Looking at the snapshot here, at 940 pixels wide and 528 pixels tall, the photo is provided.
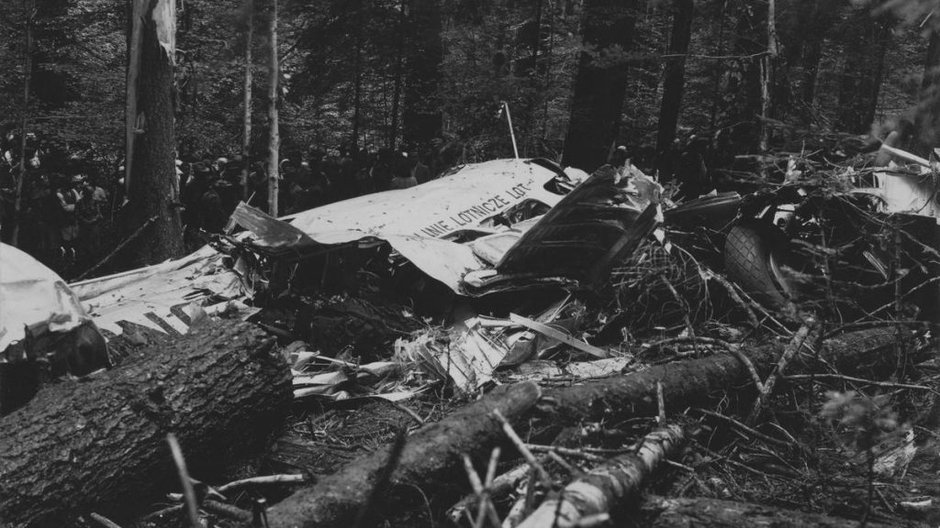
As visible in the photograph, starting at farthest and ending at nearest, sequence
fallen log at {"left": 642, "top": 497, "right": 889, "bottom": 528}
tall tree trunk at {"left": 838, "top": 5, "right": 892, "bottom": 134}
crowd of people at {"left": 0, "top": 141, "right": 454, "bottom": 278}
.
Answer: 1. tall tree trunk at {"left": 838, "top": 5, "right": 892, "bottom": 134}
2. crowd of people at {"left": 0, "top": 141, "right": 454, "bottom": 278}
3. fallen log at {"left": 642, "top": 497, "right": 889, "bottom": 528}

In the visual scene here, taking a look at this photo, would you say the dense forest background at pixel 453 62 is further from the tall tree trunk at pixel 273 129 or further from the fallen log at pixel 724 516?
the fallen log at pixel 724 516

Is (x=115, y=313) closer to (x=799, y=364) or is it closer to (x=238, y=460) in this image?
(x=238, y=460)

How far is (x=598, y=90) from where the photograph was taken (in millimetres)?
11828

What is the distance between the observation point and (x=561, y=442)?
3178 millimetres

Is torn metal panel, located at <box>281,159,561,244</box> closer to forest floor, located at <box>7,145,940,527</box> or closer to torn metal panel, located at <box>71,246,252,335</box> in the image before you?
forest floor, located at <box>7,145,940,527</box>

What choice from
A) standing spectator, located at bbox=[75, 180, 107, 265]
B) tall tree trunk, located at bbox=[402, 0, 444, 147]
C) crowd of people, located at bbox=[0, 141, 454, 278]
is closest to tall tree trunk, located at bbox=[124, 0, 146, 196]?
crowd of people, located at bbox=[0, 141, 454, 278]

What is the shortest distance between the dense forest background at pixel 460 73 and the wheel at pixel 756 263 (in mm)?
3342

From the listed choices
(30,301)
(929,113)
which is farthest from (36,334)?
(929,113)

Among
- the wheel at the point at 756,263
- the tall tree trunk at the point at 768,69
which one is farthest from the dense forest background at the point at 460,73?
the wheel at the point at 756,263

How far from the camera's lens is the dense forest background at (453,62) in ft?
38.3

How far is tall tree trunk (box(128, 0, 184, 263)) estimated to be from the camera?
7.92 metres

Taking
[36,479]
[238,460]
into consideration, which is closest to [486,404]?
[238,460]

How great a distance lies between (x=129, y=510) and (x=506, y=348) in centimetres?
237

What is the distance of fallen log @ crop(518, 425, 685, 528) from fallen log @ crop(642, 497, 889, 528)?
0.12 metres
